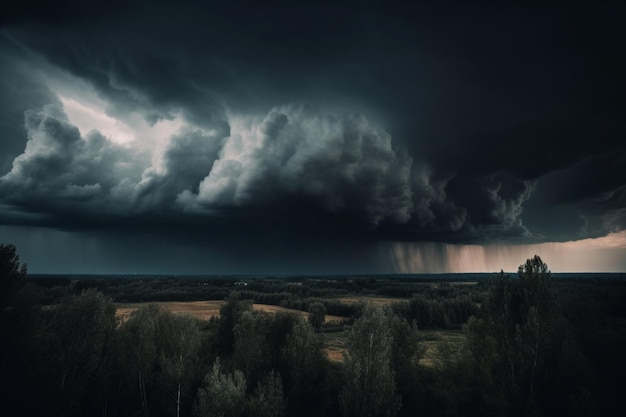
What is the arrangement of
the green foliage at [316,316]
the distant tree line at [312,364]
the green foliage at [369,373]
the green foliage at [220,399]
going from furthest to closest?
the green foliage at [316,316] → the green foliage at [369,373] → the green foliage at [220,399] → the distant tree line at [312,364]

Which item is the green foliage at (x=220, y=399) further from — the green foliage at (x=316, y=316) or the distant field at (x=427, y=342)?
the green foliage at (x=316, y=316)

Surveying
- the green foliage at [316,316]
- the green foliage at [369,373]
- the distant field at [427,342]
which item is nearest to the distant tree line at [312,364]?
the green foliage at [369,373]

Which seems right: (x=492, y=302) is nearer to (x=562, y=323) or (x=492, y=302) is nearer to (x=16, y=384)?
(x=562, y=323)

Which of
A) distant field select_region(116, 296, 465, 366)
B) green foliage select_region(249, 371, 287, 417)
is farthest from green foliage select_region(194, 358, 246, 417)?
distant field select_region(116, 296, 465, 366)

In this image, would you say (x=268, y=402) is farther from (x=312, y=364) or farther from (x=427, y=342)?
(x=427, y=342)

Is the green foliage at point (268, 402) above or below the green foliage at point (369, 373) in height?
below

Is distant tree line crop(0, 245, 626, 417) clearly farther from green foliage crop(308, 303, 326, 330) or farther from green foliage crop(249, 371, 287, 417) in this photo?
green foliage crop(308, 303, 326, 330)

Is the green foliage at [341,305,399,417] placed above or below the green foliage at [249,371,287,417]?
above

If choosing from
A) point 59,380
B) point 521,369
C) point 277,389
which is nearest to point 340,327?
point 277,389
